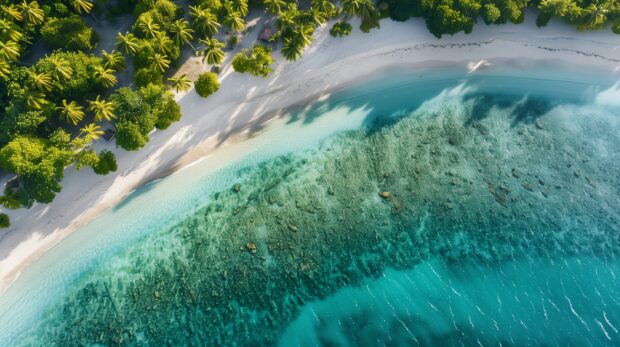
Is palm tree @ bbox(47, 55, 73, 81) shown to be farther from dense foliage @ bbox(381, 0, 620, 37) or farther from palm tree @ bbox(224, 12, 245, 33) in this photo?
dense foliage @ bbox(381, 0, 620, 37)

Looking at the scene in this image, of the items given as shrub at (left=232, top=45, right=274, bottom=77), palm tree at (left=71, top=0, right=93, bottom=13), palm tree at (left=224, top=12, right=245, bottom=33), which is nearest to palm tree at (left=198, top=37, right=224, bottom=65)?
shrub at (left=232, top=45, right=274, bottom=77)

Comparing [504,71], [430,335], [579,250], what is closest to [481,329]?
[430,335]

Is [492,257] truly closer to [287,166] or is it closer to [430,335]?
[430,335]

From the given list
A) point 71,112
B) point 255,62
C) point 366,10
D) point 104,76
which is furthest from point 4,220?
point 366,10

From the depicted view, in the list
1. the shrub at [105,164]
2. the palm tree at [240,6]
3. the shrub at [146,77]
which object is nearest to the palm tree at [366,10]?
the palm tree at [240,6]

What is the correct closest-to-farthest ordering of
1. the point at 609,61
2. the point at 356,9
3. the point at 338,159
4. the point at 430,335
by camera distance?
the point at 430,335 → the point at 356,9 → the point at 338,159 → the point at 609,61

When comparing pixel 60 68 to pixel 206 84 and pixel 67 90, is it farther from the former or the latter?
pixel 206 84

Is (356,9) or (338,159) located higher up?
(356,9)
